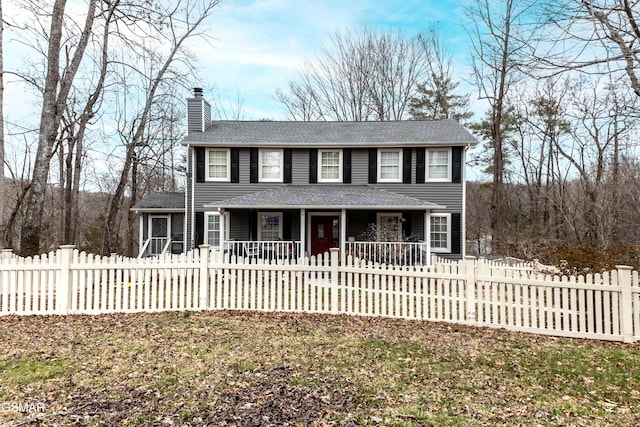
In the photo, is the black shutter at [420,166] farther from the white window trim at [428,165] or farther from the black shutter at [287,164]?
the black shutter at [287,164]

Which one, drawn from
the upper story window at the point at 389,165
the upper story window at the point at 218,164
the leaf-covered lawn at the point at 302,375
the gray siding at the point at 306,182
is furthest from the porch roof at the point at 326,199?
the leaf-covered lawn at the point at 302,375

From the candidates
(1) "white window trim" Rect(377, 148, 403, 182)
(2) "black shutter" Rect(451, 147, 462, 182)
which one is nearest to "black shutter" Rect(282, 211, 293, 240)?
(1) "white window trim" Rect(377, 148, 403, 182)

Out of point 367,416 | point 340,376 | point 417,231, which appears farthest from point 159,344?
point 417,231

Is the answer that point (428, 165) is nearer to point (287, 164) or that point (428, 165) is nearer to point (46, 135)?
point (287, 164)

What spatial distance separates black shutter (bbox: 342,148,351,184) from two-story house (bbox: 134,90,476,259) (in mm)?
42

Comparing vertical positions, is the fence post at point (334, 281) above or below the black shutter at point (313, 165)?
below

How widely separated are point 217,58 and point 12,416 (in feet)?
52.1

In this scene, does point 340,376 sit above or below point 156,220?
below

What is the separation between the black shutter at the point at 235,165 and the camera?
15.0 m

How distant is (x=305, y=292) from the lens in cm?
694

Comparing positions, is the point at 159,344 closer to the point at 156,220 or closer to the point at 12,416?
the point at 12,416

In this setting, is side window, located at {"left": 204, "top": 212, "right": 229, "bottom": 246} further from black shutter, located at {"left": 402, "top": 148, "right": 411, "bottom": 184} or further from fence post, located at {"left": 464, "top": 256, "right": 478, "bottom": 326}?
fence post, located at {"left": 464, "top": 256, "right": 478, "bottom": 326}

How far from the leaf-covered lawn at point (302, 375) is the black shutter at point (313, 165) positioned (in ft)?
31.7

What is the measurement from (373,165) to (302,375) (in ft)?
39.0
